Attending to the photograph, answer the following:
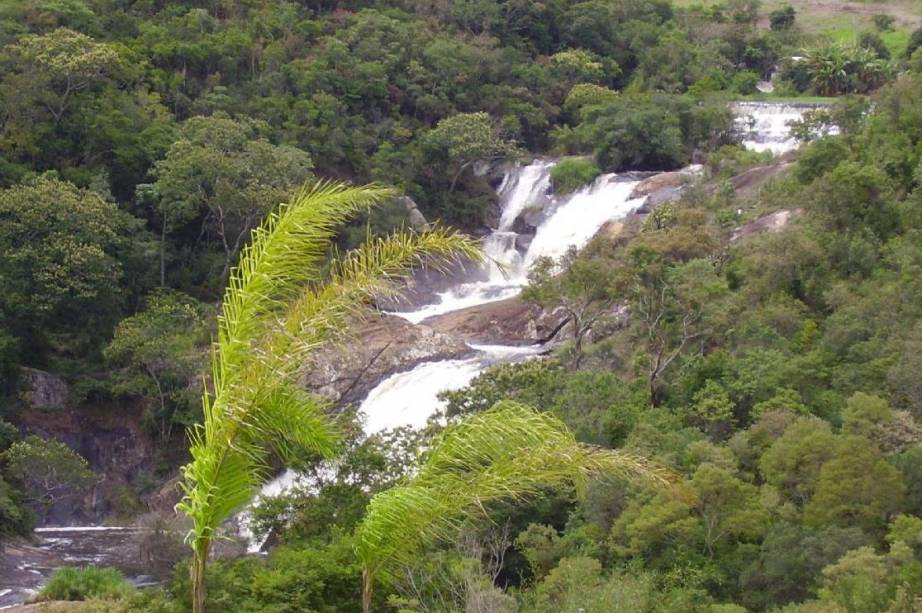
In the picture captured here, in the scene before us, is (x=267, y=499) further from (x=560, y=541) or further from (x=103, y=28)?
(x=103, y=28)

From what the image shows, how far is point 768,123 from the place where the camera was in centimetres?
3931

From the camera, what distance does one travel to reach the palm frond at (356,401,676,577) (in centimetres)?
574

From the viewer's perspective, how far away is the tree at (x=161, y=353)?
91.6 feet

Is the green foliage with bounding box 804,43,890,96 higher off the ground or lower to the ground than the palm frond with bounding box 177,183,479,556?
lower

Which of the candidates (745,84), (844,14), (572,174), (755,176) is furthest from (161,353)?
(844,14)

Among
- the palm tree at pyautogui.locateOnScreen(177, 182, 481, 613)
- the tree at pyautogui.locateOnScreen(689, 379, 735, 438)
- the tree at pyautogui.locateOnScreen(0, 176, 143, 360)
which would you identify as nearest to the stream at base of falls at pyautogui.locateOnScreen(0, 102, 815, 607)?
the tree at pyautogui.locateOnScreen(689, 379, 735, 438)

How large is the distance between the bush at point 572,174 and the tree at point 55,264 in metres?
15.3

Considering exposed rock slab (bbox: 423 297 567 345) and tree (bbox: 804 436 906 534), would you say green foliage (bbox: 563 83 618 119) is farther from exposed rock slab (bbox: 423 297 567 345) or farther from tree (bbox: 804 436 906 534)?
tree (bbox: 804 436 906 534)

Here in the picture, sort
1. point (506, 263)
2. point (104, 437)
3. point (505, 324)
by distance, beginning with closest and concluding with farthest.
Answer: point (104, 437) < point (506, 263) < point (505, 324)

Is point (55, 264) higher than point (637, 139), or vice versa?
point (55, 264)

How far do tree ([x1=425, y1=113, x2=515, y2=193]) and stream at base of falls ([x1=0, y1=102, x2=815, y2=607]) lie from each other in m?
2.02

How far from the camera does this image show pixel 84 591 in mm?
13492

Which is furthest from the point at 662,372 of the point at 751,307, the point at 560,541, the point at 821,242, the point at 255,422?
the point at 255,422

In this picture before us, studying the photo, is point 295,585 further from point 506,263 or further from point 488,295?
point 488,295
